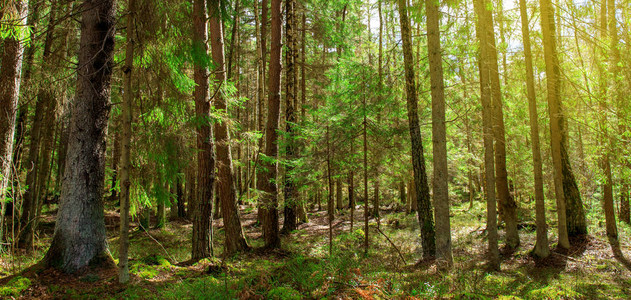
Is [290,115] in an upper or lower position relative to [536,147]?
upper

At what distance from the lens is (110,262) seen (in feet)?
17.3

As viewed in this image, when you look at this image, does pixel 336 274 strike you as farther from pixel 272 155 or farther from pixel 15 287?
pixel 272 155

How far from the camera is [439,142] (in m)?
7.43

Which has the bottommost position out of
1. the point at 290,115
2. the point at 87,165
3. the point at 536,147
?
the point at 87,165

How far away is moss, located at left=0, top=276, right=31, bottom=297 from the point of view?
4075mm

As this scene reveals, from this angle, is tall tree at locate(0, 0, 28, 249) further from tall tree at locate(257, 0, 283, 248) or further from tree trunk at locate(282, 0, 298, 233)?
tree trunk at locate(282, 0, 298, 233)

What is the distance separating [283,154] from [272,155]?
64 cm

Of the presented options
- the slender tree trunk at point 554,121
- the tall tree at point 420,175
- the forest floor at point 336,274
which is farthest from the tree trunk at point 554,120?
the tall tree at point 420,175

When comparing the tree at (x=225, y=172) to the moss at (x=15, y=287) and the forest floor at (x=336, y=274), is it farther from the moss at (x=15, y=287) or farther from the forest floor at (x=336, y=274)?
the moss at (x=15, y=287)

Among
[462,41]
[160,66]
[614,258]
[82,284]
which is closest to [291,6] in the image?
[462,41]

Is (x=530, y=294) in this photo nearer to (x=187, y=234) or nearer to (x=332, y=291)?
(x=332, y=291)

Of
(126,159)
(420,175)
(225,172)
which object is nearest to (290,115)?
(225,172)

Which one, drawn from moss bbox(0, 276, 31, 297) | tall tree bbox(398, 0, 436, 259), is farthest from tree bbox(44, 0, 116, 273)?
tall tree bbox(398, 0, 436, 259)

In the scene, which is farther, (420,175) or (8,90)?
(420,175)
